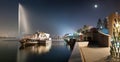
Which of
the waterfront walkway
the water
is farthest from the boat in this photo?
the waterfront walkway

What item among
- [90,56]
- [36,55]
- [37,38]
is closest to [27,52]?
[36,55]

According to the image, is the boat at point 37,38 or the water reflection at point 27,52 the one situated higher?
the boat at point 37,38

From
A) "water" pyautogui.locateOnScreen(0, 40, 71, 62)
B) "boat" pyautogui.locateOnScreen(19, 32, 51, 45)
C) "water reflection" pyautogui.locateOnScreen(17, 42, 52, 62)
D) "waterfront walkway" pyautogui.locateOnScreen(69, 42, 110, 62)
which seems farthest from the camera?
"boat" pyautogui.locateOnScreen(19, 32, 51, 45)

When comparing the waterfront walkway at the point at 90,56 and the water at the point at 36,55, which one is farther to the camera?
the water at the point at 36,55

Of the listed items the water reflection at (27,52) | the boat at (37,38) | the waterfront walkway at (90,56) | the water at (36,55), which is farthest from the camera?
the boat at (37,38)

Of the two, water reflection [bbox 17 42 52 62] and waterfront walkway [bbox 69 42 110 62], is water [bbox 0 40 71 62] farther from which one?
waterfront walkway [bbox 69 42 110 62]

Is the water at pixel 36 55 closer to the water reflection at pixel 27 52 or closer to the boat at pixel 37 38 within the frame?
the water reflection at pixel 27 52

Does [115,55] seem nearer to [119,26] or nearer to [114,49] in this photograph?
[114,49]

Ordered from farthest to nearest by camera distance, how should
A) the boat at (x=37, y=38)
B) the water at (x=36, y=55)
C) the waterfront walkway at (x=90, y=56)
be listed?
the boat at (x=37, y=38), the water at (x=36, y=55), the waterfront walkway at (x=90, y=56)

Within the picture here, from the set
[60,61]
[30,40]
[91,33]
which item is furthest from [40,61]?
[30,40]

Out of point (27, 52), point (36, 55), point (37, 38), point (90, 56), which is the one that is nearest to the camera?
point (90, 56)

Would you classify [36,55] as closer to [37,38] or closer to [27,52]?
[27,52]

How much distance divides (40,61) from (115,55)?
15948mm

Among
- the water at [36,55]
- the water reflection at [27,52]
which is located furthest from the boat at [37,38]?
the water at [36,55]
